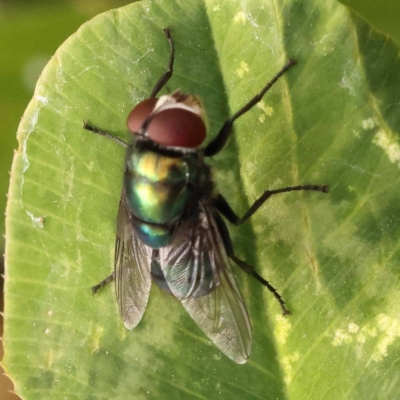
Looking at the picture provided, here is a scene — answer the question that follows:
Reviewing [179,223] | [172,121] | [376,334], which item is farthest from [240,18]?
[376,334]

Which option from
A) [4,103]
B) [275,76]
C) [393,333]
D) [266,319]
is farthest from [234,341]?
[4,103]

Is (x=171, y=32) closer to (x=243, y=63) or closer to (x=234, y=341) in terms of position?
(x=243, y=63)

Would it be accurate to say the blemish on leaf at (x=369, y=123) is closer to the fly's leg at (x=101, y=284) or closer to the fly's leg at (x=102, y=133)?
the fly's leg at (x=102, y=133)

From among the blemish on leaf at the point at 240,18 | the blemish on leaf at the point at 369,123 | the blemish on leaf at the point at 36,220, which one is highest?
the blemish on leaf at the point at 240,18

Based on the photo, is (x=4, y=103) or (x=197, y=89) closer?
(x=197, y=89)

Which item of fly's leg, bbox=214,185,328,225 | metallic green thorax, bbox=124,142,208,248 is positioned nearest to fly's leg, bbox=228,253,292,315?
fly's leg, bbox=214,185,328,225

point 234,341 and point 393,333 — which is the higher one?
point 393,333

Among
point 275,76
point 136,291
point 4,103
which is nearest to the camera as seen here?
point 275,76

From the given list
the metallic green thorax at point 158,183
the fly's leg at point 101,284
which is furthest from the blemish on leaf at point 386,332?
the fly's leg at point 101,284
